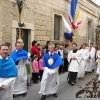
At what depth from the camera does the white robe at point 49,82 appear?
7871 millimetres

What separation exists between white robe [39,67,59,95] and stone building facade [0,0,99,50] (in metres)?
3.81

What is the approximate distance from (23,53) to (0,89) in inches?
124

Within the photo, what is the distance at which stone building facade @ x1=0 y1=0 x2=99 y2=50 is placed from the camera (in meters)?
11.6

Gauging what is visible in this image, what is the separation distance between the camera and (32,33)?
1402cm

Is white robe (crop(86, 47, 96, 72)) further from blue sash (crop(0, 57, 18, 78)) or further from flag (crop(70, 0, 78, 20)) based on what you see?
blue sash (crop(0, 57, 18, 78))

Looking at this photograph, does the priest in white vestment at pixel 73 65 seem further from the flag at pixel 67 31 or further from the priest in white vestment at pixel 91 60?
the flag at pixel 67 31

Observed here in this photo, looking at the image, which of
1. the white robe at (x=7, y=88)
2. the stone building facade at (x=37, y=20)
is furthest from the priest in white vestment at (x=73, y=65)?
the white robe at (x=7, y=88)

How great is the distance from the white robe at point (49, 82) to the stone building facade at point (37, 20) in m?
3.81

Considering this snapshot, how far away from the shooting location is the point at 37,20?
14.6 metres

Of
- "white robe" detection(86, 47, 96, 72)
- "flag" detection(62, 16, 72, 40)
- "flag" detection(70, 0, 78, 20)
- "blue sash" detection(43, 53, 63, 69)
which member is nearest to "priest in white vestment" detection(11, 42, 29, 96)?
"blue sash" detection(43, 53, 63, 69)

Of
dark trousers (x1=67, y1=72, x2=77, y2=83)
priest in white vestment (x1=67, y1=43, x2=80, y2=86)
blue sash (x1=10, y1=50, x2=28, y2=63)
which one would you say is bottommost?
dark trousers (x1=67, y1=72, x2=77, y2=83)

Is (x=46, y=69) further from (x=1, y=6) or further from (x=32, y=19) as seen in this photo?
(x=32, y=19)

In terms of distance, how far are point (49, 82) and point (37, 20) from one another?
6.87 meters

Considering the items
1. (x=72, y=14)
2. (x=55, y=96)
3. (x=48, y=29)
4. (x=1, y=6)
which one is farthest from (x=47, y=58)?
(x=72, y=14)
